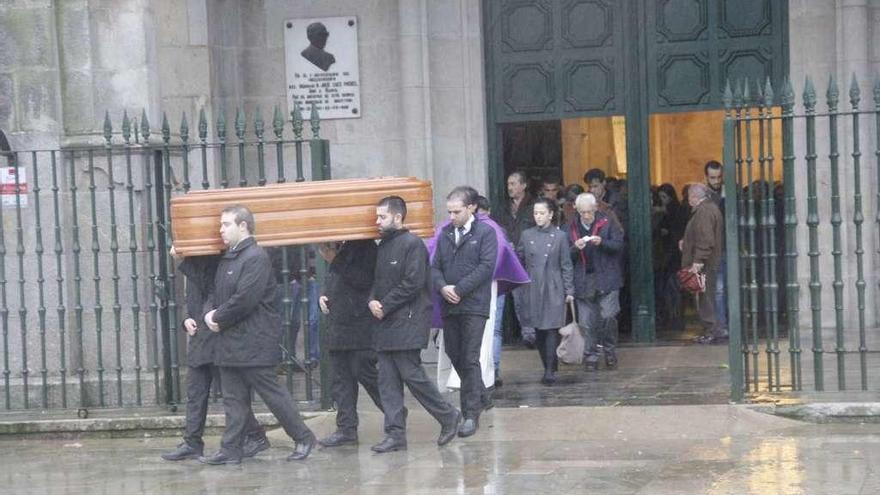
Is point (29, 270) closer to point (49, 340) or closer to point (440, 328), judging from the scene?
point (49, 340)

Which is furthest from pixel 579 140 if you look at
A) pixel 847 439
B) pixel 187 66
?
pixel 847 439

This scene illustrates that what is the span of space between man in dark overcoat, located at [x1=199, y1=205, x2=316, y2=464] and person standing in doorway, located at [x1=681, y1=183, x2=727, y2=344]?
19.6 ft

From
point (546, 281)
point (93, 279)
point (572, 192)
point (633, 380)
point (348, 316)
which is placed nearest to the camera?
point (348, 316)

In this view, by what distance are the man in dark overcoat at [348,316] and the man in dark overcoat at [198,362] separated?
0.54m

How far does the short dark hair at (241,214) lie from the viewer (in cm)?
1039

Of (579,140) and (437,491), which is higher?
(579,140)

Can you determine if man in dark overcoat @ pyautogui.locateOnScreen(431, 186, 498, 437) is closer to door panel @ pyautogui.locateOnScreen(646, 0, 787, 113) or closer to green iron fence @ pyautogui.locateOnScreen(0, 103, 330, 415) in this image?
green iron fence @ pyautogui.locateOnScreen(0, 103, 330, 415)

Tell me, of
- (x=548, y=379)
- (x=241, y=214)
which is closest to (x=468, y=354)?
(x=241, y=214)

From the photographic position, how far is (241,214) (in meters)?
10.4

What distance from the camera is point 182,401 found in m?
12.6

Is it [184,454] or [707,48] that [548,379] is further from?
[707,48]

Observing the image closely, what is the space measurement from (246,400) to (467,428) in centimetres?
160

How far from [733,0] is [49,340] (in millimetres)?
7244

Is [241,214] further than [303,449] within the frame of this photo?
No
